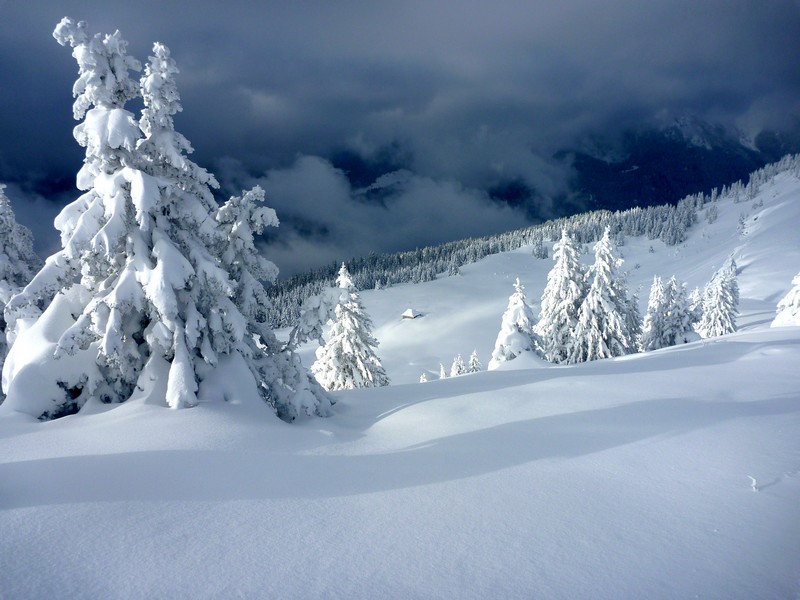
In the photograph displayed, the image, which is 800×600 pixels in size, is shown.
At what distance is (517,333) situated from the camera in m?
28.6

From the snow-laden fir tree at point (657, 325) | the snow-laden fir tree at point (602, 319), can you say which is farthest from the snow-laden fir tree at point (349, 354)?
the snow-laden fir tree at point (657, 325)

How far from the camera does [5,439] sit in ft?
22.4

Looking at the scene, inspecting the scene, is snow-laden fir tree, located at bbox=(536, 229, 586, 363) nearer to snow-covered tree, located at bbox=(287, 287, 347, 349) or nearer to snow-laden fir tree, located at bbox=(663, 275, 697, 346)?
snow-laden fir tree, located at bbox=(663, 275, 697, 346)

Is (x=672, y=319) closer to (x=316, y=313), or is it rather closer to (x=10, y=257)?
(x=316, y=313)

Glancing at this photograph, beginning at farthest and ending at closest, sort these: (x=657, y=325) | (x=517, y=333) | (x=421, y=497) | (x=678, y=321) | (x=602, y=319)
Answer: (x=657, y=325), (x=678, y=321), (x=602, y=319), (x=517, y=333), (x=421, y=497)

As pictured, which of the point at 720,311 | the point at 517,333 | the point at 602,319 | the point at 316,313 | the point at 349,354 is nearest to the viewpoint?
the point at 316,313

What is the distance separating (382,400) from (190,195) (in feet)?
25.0

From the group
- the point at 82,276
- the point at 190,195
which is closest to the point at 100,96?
the point at 190,195

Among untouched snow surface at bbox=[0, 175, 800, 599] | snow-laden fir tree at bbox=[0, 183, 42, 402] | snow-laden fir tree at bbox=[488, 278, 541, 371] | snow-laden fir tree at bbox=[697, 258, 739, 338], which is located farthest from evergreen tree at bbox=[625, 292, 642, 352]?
snow-laden fir tree at bbox=[0, 183, 42, 402]

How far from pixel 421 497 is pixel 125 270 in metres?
7.87

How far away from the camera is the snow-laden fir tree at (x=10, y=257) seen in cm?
1487

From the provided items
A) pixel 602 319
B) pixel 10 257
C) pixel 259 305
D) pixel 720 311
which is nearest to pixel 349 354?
pixel 259 305

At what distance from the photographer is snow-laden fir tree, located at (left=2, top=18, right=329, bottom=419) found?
851 centimetres

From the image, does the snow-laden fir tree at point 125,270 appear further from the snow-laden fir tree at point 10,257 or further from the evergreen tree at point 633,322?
the evergreen tree at point 633,322
